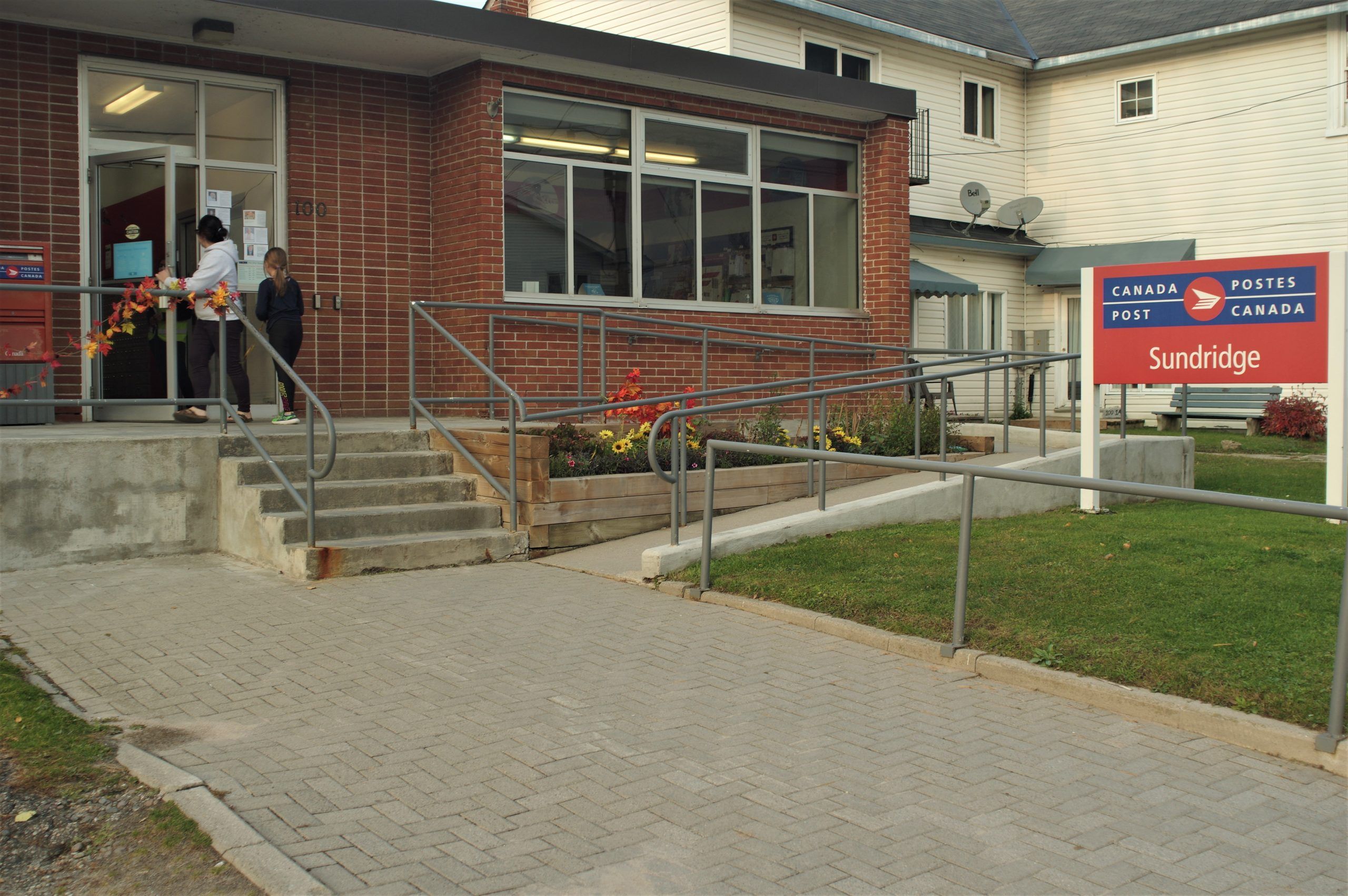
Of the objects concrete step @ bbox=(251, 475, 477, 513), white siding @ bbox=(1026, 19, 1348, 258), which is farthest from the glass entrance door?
white siding @ bbox=(1026, 19, 1348, 258)

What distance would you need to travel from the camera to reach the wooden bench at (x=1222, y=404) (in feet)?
69.4

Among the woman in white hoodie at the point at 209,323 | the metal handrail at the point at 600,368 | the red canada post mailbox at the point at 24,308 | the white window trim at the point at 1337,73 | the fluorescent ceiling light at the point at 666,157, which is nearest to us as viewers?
the metal handrail at the point at 600,368

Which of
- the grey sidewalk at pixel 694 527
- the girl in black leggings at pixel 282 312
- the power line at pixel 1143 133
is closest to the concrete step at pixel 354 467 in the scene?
the girl in black leggings at pixel 282 312

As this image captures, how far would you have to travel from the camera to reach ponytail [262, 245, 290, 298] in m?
10.2

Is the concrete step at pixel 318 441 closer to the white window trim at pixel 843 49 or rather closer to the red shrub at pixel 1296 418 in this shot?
the white window trim at pixel 843 49

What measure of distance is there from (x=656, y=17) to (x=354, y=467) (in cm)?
1355

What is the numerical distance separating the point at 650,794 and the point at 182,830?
1.57 metres

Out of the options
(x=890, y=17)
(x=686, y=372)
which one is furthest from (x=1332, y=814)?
(x=890, y=17)

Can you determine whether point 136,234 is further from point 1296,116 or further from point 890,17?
point 1296,116

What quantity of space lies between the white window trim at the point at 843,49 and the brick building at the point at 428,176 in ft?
19.9

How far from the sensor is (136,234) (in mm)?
10898

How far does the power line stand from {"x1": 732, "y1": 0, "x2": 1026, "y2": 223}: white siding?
1.7 inches

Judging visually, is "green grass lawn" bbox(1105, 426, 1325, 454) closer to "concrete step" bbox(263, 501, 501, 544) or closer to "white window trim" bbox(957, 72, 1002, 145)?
"white window trim" bbox(957, 72, 1002, 145)

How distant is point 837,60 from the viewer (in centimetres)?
2077
